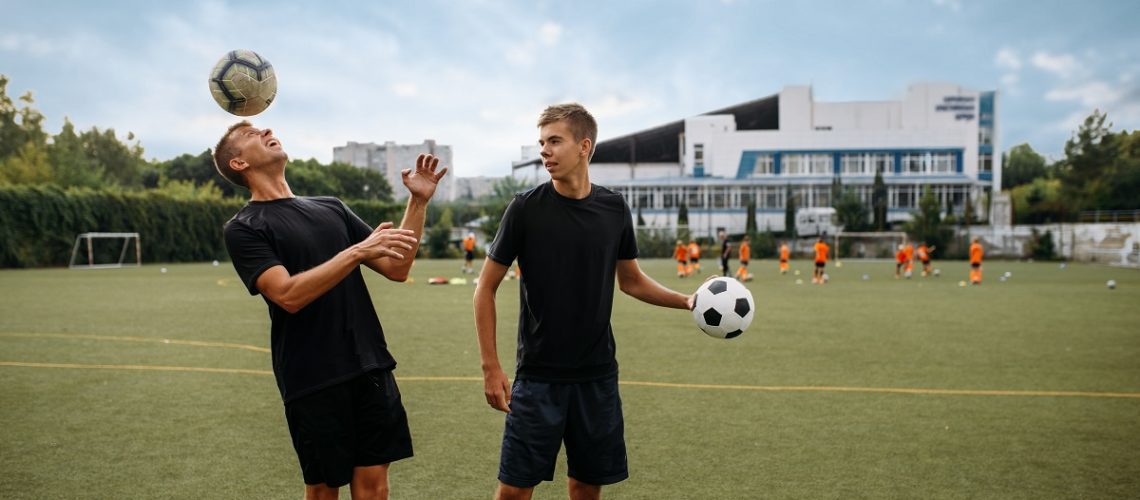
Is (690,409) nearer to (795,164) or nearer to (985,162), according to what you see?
(795,164)

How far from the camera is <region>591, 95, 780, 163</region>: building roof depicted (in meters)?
73.9

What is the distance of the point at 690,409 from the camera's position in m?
6.91

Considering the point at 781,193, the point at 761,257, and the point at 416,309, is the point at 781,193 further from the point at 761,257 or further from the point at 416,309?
the point at 416,309

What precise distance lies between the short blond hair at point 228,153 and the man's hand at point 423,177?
68 cm

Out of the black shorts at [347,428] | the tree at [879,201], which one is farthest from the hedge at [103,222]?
the tree at [879,201]

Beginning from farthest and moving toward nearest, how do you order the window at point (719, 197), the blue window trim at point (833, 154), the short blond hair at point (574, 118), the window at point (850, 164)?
the window at point (719, 197), the window at point (850, 164), the blue window trim at point (833, 154), the short blond hair at point (574, 118)

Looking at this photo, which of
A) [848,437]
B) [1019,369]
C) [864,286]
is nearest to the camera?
[848,437]

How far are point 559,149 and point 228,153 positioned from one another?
1389mm

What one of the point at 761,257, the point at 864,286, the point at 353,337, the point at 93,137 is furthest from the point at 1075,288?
the point at 93,137

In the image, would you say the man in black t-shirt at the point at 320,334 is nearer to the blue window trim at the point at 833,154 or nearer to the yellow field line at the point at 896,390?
the yellow field line at the point at 896,390

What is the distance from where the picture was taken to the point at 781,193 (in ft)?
212

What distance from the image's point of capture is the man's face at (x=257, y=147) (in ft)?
11.1

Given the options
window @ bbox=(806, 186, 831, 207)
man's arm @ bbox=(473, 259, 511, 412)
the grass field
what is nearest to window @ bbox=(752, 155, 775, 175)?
window @ bbox=(806, 186, 831, 207)

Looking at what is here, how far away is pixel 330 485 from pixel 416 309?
41.4ft
